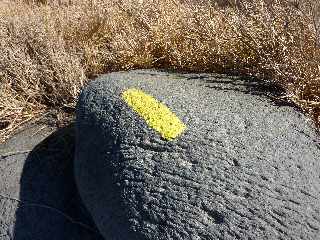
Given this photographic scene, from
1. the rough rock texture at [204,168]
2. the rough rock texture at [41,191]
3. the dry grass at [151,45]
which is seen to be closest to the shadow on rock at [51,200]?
the rough rock texture at [41,191]

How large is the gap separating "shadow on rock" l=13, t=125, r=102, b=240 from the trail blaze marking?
0.61 m

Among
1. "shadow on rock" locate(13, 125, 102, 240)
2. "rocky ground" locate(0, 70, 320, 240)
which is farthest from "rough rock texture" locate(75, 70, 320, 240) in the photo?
"shadow on rock" locate(13, 125, 102, 240)

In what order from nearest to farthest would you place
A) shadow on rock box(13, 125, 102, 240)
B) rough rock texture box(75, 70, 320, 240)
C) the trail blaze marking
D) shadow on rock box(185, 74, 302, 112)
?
rough rock texture box(75, 70, 320, 240)
the trail blaze marking
shadow on rock box(185, 74, 302, 112)
shadow on rock box(13, 125, 102, 240)

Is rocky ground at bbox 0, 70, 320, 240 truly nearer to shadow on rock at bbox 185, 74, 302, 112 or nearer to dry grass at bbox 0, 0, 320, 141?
shadow on rock at bbox 185, 74, 302, 112

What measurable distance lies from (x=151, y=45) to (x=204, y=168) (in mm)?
1553

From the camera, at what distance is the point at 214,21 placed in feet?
11.1

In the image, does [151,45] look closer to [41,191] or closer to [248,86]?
[248,86]

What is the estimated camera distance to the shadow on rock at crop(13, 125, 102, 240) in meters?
2.73

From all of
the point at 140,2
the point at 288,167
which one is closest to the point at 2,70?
the point at 140,2

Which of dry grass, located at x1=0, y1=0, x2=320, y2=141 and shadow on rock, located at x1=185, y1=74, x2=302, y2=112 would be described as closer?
shadow on rock, located at x1=185, y1=74, x2=302, y2=112

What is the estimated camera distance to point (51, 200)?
112 inches

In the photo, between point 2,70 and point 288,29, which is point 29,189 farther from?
point 288,29

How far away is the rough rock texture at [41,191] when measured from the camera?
2738 mm

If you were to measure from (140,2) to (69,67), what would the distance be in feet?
2.66
